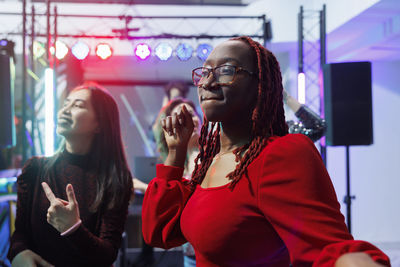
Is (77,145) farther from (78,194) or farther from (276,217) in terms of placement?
(276,217)

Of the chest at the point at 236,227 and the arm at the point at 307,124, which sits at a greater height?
the arm at the point at 307,124

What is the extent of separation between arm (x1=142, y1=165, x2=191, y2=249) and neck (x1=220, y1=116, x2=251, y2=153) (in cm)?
18

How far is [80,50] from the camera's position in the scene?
522 cm

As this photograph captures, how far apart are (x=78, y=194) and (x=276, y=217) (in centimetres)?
111

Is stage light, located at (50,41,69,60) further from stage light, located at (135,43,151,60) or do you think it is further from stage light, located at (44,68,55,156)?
stage light, located at (44,68,55,156)

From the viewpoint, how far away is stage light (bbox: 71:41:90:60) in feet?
17.1

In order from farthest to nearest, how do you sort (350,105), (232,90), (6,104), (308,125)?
(350,105) → (6,104) → (308,125) → (232,90)

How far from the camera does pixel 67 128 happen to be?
167 centimetres

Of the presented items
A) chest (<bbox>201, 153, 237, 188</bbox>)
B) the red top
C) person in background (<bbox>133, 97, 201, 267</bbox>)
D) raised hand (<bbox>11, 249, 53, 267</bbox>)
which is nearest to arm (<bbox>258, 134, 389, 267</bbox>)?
→ the red top

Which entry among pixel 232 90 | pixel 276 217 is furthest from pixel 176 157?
pixel 276 217

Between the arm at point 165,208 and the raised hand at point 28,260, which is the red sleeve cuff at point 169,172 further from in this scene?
the raised hand at point 28,260

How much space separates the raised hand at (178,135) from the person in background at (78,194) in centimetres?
53

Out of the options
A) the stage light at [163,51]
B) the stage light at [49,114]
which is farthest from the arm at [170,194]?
the stage light at [163,51]

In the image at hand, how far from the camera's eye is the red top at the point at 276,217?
0.68m
